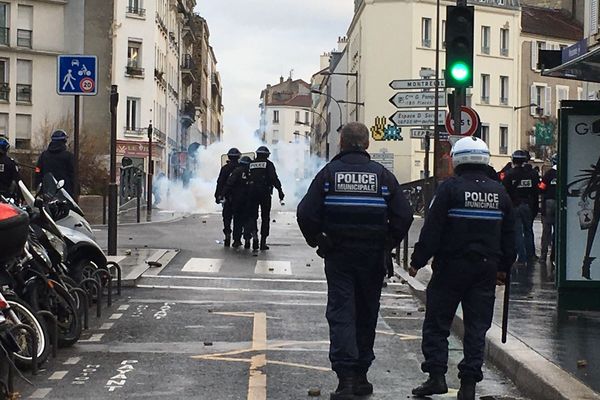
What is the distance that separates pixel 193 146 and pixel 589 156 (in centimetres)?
7968

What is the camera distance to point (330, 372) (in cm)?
844

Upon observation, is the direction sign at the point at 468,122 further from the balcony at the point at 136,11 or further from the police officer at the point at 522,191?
the balcony at the point at 136,11

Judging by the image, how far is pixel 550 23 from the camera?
72.2 metres

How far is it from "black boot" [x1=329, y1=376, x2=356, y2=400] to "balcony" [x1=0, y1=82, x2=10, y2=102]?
2067 inches

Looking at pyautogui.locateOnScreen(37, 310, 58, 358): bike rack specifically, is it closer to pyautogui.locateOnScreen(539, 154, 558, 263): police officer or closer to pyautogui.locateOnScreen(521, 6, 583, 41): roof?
pyautogui.locateOnScreen(539, 154, 558, 263): police officer

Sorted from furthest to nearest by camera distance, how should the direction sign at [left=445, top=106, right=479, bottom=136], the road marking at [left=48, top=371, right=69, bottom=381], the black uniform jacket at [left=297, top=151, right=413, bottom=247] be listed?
the direction sign at [left=445, top=106, right=479, bottom=136] → the road marking at [left=48, top=371, right=69, bottom=381] → the black uniform jacket at [left=297, top=151, right=413, bottom=247]

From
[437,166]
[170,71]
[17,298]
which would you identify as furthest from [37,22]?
[17,298]

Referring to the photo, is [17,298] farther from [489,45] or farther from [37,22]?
[489,45]

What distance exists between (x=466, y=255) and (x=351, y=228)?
2.63 feet

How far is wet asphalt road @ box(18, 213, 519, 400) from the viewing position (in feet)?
25.3

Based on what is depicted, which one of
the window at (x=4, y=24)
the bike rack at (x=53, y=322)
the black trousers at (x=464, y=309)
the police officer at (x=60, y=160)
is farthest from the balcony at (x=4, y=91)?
the black trousers at (x=464, y=309)

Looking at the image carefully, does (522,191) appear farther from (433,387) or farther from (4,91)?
(4,91)

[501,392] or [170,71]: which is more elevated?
[170,71]

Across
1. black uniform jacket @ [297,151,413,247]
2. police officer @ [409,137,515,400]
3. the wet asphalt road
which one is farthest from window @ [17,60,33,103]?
police officer @ [409,137,515,400]
